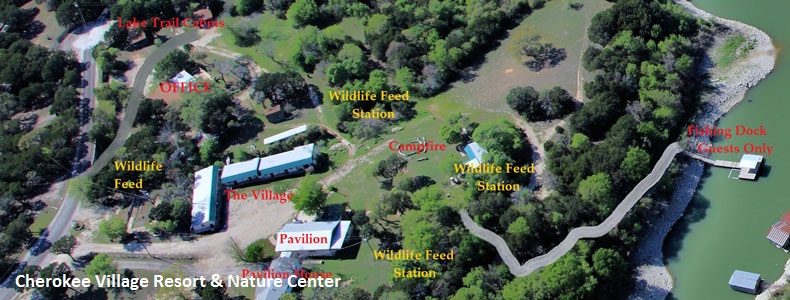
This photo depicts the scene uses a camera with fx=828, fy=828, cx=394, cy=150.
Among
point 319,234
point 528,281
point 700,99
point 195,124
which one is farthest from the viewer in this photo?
point 195,124

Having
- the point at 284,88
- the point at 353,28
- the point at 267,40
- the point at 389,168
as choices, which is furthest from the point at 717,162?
the point at 267,40

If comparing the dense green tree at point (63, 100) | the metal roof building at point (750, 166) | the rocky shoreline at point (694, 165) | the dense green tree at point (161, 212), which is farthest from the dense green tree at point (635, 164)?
the dense green tree at point (63, 100)

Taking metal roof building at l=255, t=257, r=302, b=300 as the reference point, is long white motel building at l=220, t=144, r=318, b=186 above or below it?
above

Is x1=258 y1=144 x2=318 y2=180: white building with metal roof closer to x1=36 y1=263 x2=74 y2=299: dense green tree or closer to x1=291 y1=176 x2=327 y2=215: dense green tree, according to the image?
x1=291 y1=176 x2=327 y2=215: dense green tree

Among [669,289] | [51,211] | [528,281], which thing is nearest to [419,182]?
[528,281]

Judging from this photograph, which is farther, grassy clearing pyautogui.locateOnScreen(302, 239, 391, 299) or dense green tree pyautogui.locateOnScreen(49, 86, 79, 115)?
dense green tree pyautogui.locateOnScreen(49, 86, 79, 115)

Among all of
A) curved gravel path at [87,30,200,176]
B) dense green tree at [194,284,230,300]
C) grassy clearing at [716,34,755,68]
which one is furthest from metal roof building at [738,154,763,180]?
curved gravel path at [87,30,200,176]

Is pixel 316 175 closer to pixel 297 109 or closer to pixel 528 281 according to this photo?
pixel 297 109
